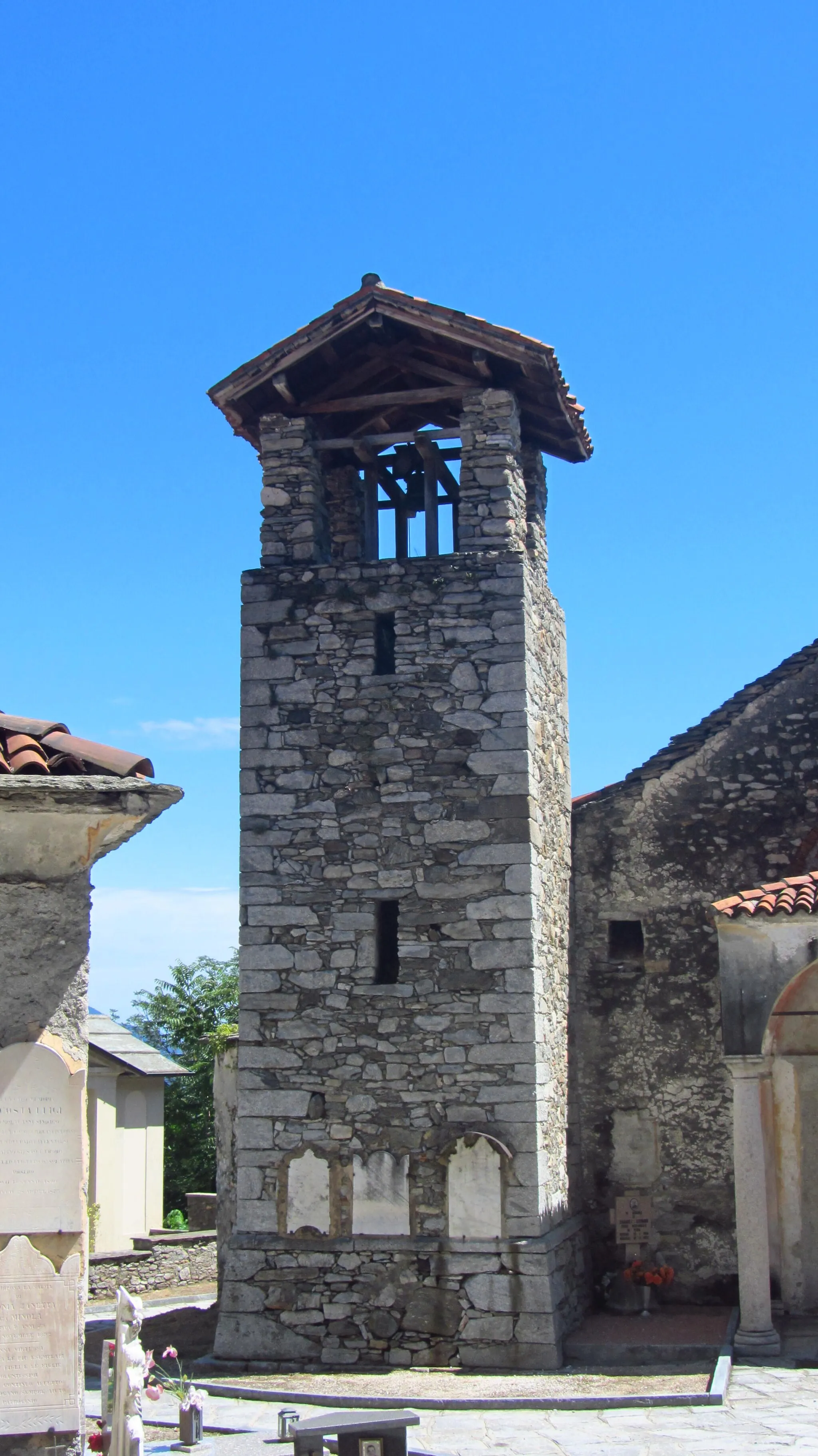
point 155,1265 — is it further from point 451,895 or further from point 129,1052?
point 451,895

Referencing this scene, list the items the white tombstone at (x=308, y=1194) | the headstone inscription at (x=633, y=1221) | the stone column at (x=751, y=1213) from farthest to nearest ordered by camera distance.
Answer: the headstone inscription at (x=633, y=1221) < the white tombstone at (x=308, y=1194) < the stone column at (x=751, y=1213)

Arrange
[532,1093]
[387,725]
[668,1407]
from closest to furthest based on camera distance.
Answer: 1. [668,1407]
2. [532,1093]
3. [387,725]

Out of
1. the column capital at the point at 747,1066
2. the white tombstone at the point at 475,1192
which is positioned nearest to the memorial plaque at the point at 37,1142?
the white tombstone at the point at 475,1192

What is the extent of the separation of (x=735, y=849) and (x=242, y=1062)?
17.3ft

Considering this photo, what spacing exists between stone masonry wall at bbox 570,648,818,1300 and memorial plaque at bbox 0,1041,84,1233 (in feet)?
28.4

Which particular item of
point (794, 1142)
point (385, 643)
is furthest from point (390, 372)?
point (794, 1142)

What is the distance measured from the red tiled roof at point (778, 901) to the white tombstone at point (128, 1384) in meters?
5.94

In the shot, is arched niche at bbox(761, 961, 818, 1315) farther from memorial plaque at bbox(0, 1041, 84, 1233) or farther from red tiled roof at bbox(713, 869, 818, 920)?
memorial plaque at bbox(0, 1041, 84, 1233)

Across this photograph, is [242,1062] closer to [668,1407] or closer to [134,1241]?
[668,1407]

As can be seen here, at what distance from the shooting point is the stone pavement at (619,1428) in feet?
28.9

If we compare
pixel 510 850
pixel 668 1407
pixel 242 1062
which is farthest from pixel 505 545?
pixel 668 1407

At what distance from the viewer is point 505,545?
12.9m

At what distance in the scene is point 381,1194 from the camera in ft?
39.3

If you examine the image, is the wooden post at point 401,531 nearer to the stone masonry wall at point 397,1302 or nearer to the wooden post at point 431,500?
the wooden post at point 431,500
